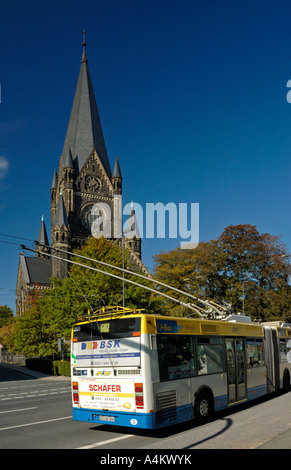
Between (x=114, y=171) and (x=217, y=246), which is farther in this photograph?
(x=114, y=171)

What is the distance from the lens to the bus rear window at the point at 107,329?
30.5ft

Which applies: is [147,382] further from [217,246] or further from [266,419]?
[217,246]

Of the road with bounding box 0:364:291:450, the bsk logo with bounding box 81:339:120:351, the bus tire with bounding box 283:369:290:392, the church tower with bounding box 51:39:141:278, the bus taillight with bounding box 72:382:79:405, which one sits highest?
the church tower with bounding box 51:39:141:278

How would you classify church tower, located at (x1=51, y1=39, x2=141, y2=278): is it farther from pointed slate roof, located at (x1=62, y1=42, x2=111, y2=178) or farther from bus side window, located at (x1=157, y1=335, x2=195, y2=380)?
bus side window, located at (x1=157, y1=335, x2=195, y2=380)

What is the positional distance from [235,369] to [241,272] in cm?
3110

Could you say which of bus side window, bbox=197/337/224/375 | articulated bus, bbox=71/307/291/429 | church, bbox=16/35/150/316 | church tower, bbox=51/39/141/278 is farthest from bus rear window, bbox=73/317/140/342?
church tower, bbox=51/39/141/278

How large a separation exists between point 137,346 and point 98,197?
3124 inches

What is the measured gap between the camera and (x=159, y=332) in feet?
30.7

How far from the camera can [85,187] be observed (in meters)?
86.6

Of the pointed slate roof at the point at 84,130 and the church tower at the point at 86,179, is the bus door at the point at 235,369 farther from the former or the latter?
the pointed slate roof at the point at 84,130

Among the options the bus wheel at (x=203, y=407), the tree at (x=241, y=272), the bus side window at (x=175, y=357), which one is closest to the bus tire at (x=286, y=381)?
the bus wheel at (x=203, y=407)

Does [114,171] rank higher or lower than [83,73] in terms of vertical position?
lower

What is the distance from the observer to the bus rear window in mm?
9281

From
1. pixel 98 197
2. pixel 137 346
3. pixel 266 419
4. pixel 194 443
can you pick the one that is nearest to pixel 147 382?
pixel 137 346
